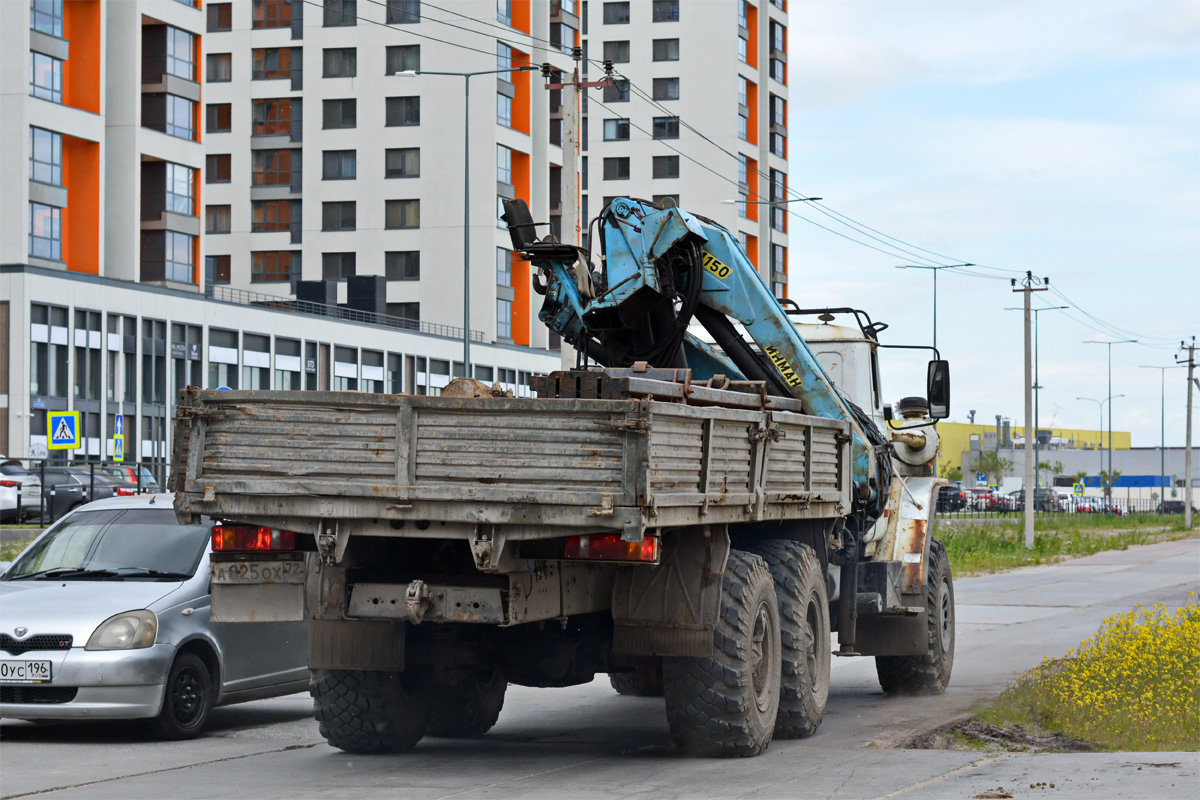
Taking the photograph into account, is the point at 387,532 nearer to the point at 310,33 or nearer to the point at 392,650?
the point at 392,650

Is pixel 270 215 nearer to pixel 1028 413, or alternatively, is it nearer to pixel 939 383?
pixel 1028 413

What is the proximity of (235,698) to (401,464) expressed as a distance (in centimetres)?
399

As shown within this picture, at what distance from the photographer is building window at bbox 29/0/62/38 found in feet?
183

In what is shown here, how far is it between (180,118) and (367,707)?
57.0m

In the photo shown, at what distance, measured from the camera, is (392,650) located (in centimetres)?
942

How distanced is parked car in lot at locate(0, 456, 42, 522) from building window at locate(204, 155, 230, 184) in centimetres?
3673

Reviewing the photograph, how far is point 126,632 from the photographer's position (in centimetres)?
1062

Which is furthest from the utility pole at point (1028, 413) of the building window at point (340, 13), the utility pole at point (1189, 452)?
the building window at point (340, 13)

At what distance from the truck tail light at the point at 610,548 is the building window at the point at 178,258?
57.2 m

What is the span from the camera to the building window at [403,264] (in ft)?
253

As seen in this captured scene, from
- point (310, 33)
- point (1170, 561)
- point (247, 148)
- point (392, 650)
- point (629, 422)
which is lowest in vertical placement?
point (1170, 561)

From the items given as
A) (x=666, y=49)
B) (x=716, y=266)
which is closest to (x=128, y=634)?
(x=716, y=266)

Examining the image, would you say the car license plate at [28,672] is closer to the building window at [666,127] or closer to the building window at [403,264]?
the building window at [403,264]

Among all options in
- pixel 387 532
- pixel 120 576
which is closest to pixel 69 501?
pixel 120 576
